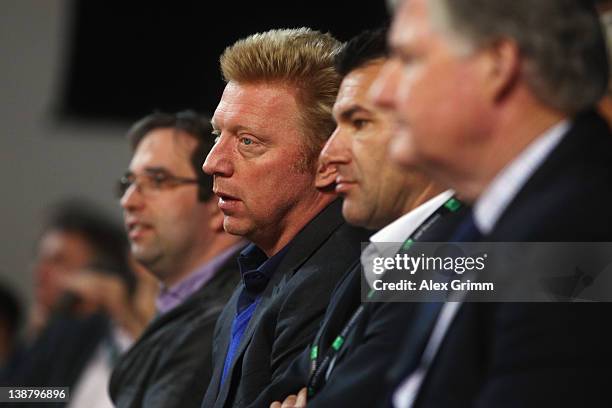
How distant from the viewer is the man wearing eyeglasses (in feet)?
11.5

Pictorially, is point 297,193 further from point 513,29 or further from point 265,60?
A: point 513,29

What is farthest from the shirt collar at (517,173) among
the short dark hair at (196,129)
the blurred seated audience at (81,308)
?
the blurred seated audience at (81,308)

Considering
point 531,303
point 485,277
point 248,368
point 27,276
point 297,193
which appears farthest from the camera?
point 27,276

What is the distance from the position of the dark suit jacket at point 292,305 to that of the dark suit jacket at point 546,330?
860 mm

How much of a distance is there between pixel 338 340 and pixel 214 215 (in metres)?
1.67

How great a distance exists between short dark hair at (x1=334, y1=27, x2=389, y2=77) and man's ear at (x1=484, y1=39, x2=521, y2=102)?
0.75m

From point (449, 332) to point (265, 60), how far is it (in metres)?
1.34

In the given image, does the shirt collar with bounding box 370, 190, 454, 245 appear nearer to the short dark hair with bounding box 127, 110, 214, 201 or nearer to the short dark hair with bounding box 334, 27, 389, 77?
the short dark hair with bounding box 334, 27, 389, 77

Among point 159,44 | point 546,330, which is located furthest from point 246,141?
point 159,44

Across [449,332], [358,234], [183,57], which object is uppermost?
[449,332]

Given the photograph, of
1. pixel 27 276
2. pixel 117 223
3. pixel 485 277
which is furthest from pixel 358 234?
pixel 27 276

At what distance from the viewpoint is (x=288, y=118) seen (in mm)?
2814

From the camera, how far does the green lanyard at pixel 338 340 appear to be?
2.06 metres

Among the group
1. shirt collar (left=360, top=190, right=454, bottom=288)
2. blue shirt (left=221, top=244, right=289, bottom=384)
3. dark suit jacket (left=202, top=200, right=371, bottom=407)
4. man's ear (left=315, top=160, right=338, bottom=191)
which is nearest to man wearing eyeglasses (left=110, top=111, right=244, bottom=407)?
blue shirt (left=221, top=244, right=289, bottom=384)
